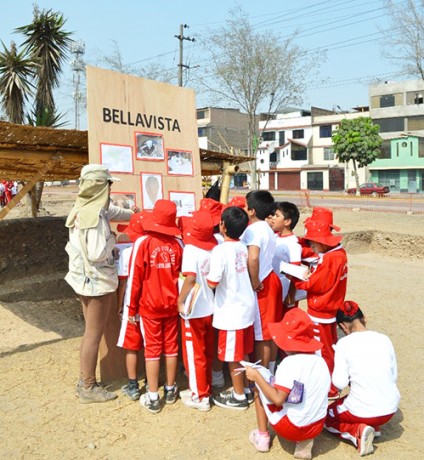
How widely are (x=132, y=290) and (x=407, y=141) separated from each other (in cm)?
4361

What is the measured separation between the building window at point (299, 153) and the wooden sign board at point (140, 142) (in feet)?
156

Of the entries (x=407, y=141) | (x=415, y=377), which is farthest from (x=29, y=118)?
(x=407, y=141)

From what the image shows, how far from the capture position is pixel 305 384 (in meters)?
3.18

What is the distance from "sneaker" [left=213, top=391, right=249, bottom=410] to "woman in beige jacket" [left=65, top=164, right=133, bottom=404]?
2.91 feet

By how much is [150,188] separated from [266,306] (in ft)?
5.87

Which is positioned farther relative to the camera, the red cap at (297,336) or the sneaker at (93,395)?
the sneaker at (93,395)

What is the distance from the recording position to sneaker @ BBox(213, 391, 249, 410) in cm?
396

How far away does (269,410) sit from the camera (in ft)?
10.7

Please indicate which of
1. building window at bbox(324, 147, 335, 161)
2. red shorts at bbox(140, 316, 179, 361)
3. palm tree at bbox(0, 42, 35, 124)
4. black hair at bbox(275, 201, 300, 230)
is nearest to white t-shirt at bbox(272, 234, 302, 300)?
black hair at bbox(275, 201, 300, 230)

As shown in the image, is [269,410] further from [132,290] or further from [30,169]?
[30,169]

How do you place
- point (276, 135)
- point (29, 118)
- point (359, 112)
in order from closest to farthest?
1. point (29, 118)
2. point (359, 112)
3. point (276, 135)

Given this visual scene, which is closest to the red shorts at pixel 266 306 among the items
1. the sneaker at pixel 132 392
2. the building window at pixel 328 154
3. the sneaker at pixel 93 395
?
the sneaker at pixel 132 392

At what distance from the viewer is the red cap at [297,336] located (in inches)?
125

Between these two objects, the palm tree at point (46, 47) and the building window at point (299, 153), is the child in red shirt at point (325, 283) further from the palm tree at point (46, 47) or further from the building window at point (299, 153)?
the building window at point (299, 153)
